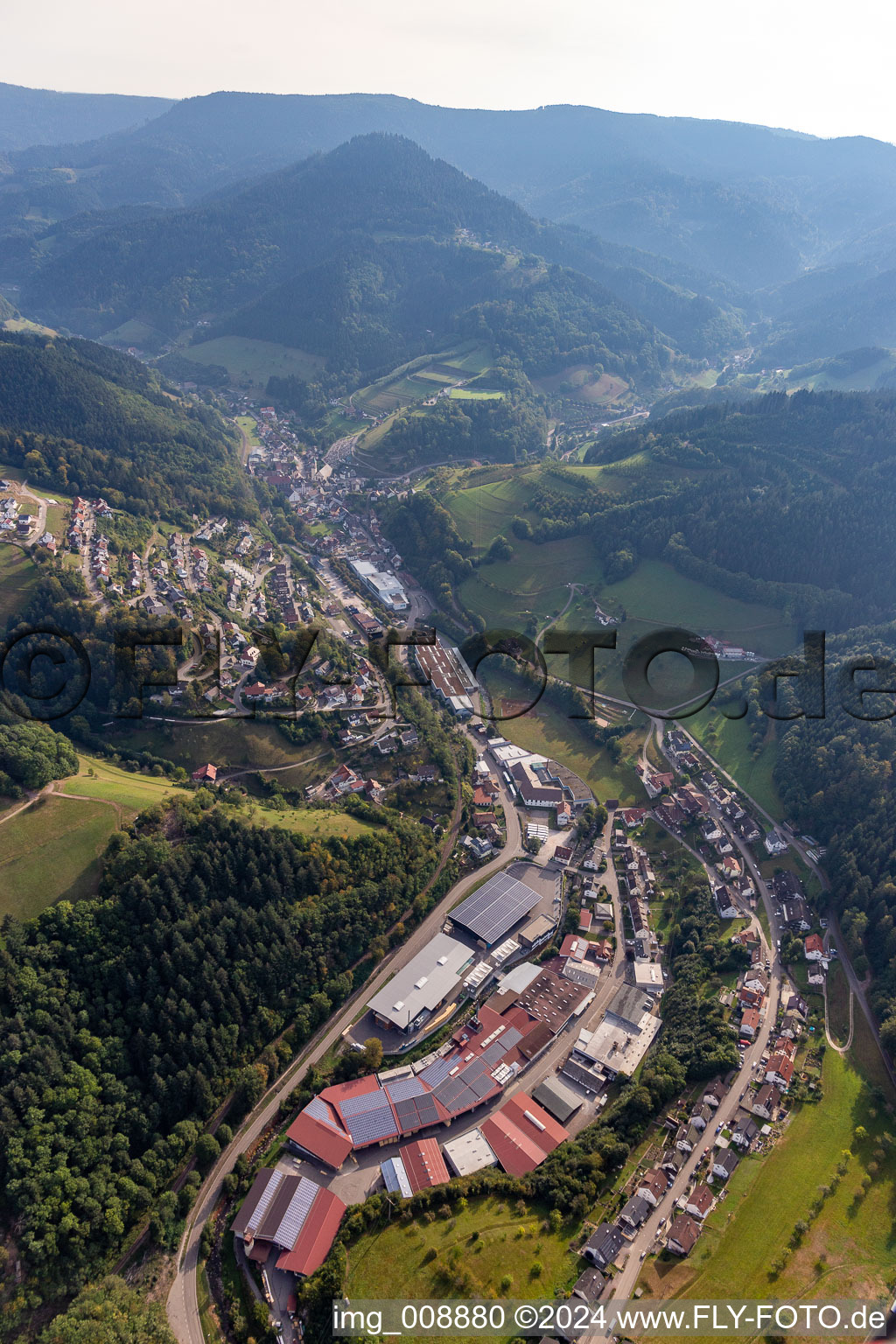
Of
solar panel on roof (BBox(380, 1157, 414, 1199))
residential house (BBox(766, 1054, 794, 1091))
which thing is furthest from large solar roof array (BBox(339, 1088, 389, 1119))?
residential house (BBox(766, 1054, 794, 1091))

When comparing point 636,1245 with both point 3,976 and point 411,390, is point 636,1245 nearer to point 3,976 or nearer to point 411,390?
point 3,976

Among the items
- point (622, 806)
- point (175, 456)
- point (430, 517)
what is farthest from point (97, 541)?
point (622, 806)

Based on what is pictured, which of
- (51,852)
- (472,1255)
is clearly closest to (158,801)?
(51,852)

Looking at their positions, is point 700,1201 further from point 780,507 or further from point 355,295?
point 355,295

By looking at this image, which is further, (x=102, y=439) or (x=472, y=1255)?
(x=102, y=439)

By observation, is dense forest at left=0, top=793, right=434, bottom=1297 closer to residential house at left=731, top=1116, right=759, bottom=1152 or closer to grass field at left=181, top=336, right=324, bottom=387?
residential house at left=731, top=1116, right=759, bottom=1152

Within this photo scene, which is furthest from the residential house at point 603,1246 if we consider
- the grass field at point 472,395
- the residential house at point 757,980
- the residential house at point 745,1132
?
the grass field at point 472,395
